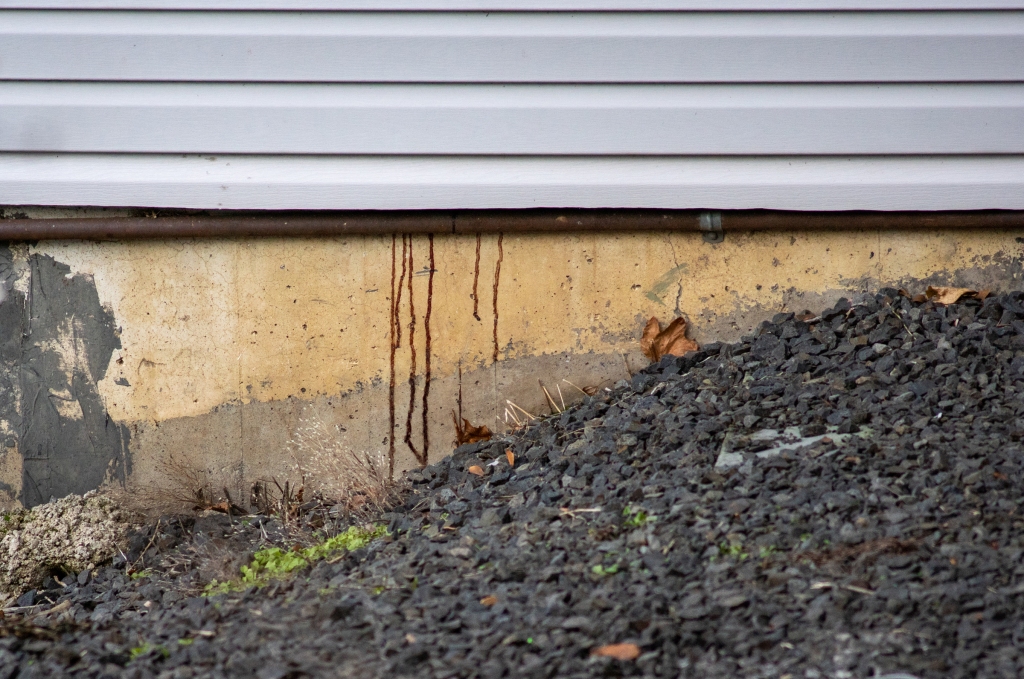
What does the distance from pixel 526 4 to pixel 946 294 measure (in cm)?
209

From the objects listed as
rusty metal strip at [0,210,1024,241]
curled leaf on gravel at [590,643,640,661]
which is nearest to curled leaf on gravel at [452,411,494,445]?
rusty metal strip at [0,210,1024,241]

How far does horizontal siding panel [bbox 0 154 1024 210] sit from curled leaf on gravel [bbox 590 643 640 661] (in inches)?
78.3

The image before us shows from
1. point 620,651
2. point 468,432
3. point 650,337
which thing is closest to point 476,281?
point 468,432

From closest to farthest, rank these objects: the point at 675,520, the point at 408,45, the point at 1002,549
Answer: the point at 1002,549, the point at 675,520, the point at 408,45

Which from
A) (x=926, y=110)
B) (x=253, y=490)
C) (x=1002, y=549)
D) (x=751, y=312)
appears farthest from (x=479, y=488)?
(x=926, y=110)

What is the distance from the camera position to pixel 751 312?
3.60 metres

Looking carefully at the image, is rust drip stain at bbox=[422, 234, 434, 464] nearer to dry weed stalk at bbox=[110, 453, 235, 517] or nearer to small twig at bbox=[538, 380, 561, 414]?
small twig at bbox=[538, 380, 561, 414]

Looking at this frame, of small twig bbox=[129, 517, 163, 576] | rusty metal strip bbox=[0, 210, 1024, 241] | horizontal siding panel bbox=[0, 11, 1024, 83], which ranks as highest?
horizontal siding panel bbox=[0, 11, 1024, 83]

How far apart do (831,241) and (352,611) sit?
2.52 meters

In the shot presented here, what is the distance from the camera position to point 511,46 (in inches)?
133

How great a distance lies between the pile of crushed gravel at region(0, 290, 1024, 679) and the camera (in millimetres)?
1964

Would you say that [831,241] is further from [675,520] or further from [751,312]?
[675,520]

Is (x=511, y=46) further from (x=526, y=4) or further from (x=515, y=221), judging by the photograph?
(x=515, y=221)

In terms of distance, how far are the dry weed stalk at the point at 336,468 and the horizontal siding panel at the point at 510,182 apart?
3.20ft
